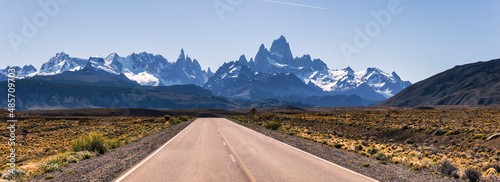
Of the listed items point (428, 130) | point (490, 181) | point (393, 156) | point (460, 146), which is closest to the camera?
point (490, 181)

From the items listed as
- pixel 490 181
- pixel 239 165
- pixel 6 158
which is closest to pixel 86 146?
pixel 6 158

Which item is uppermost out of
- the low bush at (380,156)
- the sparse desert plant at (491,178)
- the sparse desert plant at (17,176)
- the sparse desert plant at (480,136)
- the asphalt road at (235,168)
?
the sparse desert plant at (17,176)

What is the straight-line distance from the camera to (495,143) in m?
18.7

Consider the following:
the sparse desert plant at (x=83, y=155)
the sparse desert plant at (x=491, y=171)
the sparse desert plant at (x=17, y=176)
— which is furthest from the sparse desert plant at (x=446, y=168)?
the sparse desert plant at (x=83, y=155)

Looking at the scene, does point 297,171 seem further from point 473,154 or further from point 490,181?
point 473,154

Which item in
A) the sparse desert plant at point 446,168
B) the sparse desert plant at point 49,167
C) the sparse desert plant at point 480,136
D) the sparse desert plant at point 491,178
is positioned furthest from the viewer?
the sparse desert plant at point 480,136

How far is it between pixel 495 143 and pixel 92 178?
71.8 ft

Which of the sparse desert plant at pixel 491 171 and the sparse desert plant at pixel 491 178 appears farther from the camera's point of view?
the sparse desert plant at pixel 491 171

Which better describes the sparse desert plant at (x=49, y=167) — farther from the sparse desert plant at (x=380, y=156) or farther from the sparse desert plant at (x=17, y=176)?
the sparse desert plant at (x=380, y=156)

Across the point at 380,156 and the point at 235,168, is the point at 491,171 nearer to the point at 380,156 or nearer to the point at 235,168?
the point at 380,156

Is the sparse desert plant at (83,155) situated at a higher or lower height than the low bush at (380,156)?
higher

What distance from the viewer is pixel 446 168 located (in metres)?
12.4

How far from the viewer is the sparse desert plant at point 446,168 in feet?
39.8

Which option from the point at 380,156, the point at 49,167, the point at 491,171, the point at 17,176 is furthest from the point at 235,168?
the point at 491,171
